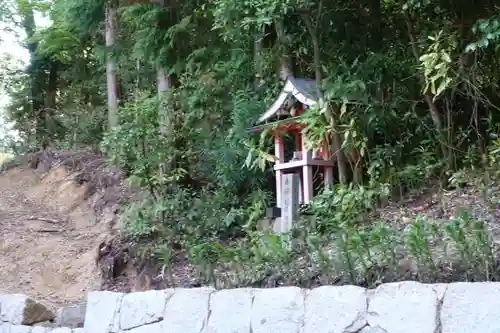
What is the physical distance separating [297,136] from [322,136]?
0.61 metres

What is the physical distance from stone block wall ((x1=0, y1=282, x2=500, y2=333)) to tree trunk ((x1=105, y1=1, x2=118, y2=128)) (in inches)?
220

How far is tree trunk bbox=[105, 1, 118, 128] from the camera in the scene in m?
9.33

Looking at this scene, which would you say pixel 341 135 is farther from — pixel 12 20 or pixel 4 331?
pixel 12 20

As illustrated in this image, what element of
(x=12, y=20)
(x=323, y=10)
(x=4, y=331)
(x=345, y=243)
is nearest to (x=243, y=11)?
(x=323, y=10)

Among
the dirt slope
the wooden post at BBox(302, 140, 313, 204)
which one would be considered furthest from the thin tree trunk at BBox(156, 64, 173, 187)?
the wooden post at BBox(302, 140, 313, 204)

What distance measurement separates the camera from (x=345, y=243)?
156 inches

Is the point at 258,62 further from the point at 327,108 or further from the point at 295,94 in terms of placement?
the point at 327,108

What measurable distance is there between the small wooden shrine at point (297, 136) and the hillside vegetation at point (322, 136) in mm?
156

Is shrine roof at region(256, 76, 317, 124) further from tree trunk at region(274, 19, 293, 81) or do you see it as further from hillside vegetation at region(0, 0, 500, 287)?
tree trunk at region(274, 19, 293, 81)

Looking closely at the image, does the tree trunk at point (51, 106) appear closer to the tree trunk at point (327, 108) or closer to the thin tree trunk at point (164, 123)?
the thin tree trunk at point (164, 123)

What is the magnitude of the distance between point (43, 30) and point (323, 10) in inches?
303

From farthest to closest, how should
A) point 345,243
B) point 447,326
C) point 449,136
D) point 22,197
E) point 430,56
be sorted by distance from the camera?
point 22,197 < point 449,136 < point 430,56 < point 345,243 < point 447,326

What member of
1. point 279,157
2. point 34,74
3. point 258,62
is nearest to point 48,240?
point 258,62

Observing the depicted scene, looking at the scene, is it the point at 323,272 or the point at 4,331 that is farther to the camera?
the point at 4,331
